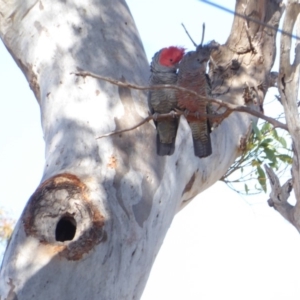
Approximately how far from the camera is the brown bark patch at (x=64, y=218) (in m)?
2.90

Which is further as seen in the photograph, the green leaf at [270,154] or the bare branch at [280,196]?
the green leaf at [270,154]

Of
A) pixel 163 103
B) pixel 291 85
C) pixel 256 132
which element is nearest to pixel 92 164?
pixel 163 103

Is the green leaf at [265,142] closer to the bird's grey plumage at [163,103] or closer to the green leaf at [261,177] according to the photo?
the green leaf at [261,177]

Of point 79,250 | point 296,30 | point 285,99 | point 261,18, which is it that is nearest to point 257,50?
point 261,18

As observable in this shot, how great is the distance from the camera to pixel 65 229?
303cm

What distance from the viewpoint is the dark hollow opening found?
2.99 meters

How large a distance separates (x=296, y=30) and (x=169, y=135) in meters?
0.68

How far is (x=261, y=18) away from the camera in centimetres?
469

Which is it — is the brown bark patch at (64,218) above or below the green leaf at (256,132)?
below

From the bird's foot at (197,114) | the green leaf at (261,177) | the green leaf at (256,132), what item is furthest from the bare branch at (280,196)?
the green leaf at (261,177)

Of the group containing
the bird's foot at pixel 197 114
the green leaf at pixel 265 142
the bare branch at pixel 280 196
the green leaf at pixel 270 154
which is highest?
the green leaf at pixel 265 142

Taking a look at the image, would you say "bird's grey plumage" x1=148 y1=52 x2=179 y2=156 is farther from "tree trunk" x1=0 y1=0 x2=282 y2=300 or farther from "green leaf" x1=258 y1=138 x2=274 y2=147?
"green leaf" x1=258 y1=138 x2=274 y2=147

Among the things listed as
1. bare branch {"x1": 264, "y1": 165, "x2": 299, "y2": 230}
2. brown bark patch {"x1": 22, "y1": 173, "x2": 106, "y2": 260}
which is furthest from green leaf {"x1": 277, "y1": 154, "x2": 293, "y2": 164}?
brown bark patch {"x1": 22, "y1": 173, "x2": 106, "y2": 260}

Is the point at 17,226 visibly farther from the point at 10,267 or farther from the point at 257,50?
the point at 257,50
